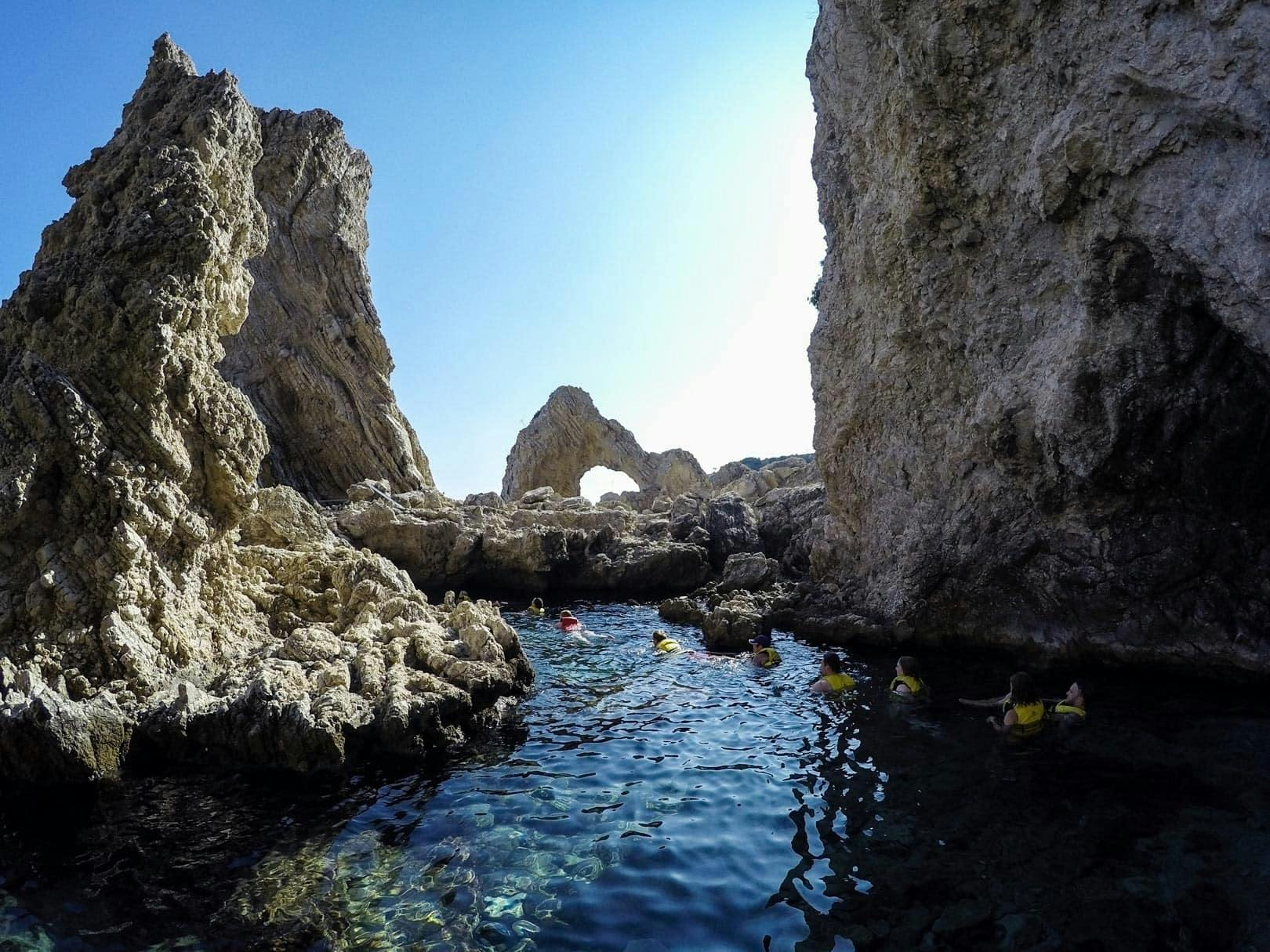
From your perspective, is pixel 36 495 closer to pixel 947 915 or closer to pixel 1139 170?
pixel 947 915

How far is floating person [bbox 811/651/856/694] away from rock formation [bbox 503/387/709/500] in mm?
39292

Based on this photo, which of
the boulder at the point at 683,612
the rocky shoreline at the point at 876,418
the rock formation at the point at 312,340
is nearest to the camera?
the rocky shoreline at the point at 876,418

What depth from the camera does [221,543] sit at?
41.5 ft

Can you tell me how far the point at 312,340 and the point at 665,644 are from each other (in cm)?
2895

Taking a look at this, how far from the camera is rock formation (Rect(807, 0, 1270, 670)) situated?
35.3 ft

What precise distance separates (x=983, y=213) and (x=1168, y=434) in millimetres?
5341

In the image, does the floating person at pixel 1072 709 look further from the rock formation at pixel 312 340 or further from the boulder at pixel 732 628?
the rock formation at pixel 312 340

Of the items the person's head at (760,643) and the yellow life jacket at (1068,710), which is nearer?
the yellow life jacket at (1068,710)

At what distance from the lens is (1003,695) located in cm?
1347

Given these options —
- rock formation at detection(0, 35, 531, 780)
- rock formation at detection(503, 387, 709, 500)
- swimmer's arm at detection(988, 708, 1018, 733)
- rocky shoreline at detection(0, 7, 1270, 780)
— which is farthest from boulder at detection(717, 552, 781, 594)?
rock formation at detection(503, 387, 709, 500)

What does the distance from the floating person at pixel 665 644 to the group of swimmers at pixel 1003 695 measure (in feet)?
6.00

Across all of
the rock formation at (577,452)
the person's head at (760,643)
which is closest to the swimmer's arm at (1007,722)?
the person's head at (760,643)

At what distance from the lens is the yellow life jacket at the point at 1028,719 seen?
11.2 m

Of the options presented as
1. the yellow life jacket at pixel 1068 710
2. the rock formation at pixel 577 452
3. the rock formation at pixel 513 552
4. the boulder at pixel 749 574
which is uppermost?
the rock formation at pixel 577 452
